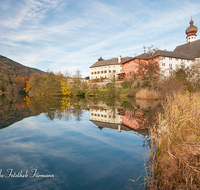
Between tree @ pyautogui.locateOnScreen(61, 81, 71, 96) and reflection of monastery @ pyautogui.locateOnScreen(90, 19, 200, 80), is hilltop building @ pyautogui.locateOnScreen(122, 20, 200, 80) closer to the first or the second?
reflection of monastery @ pyautogui.locateOnScreen(90, 19, 200, 80)

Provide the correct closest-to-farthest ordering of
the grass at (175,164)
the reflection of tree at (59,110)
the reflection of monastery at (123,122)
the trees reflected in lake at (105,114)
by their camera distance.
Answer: the grass at (175,164) → the reflection of monastery at (123,122) → the trees reflected in lake at (105,114) → the reflection of tree at (59,110)

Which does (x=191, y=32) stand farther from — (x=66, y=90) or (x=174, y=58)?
(x=66, y=90)

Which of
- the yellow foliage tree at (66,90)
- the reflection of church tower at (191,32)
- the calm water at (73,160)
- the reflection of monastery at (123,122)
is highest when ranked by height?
the reflection of church tower at (191,32)

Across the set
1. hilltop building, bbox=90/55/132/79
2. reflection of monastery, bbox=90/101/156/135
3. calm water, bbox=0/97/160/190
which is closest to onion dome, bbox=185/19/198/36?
hilltop building, bbox=90/55/132/79

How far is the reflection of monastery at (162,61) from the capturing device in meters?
42.9

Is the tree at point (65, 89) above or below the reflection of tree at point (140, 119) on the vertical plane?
above

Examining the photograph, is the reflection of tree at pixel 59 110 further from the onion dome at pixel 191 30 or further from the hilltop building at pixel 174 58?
the onion dome at pixel 191 30

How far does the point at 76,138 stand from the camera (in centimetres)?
673

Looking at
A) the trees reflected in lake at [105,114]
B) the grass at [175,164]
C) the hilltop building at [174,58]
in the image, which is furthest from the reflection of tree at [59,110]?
the hilltop building at [174,58]

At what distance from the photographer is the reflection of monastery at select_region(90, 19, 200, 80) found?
42.9 meters

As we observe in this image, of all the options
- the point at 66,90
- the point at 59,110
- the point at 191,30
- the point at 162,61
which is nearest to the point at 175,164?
the point at 59,110

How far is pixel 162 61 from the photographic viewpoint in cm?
4334

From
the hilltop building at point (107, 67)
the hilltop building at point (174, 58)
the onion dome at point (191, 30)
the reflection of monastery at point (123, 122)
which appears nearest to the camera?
the reflection of monastery at point (123, 122)

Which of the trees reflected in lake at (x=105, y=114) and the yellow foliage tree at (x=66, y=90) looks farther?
the yellow foliage tree at (x=66, y=90)
